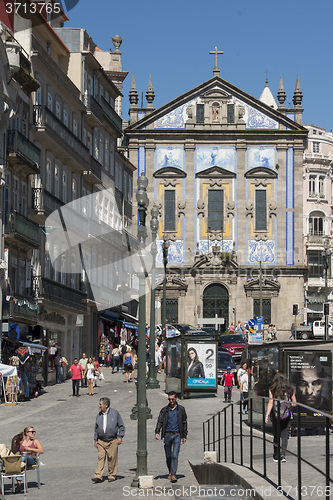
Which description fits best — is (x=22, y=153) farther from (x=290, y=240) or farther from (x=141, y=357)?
(x=290, y=240)

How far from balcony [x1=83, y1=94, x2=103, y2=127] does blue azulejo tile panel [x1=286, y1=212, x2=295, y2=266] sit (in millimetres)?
29286

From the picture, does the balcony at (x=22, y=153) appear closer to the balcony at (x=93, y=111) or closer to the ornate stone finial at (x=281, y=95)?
the balcony at (x=93, y=111)

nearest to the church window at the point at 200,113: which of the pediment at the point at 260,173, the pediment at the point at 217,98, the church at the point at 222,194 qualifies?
the church at the point at 222,194

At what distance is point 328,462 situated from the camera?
358 inches

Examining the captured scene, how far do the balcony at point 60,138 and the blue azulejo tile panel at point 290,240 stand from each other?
108 ft

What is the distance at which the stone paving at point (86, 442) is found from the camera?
17484mm

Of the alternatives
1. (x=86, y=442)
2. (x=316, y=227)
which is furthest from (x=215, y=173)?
(x=86, y=442)

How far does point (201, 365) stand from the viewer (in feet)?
119

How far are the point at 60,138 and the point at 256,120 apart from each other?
40435 mm

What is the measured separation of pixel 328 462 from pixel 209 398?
28026mm

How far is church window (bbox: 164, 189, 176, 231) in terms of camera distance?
3337 inches

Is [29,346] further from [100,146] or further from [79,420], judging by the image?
[100,146]

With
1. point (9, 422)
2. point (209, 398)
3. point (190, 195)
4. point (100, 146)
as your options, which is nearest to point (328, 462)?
point (9, 422)

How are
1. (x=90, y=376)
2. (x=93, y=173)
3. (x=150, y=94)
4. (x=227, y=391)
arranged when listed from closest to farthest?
(x=227, y=391) < (x=90, y=376) < (x=93, y=173) < (x=150, y=94)
